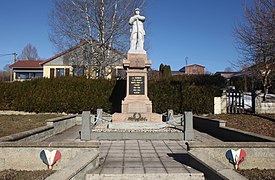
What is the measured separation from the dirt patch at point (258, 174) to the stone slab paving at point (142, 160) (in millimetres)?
965

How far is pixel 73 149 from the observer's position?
18.9 ft

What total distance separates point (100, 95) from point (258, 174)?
14.2m

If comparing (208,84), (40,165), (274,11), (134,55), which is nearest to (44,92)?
(134,55)

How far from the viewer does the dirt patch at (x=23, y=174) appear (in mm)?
4973

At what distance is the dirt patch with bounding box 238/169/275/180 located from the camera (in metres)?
4.98

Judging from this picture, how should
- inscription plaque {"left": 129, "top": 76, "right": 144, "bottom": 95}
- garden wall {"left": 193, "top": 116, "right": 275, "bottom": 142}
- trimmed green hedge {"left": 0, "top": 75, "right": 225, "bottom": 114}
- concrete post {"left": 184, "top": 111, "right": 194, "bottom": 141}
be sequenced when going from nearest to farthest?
1. garden wall {"left": 193, "top": 116, "right": 275, "bottom": 142}
2. concrete post {"left": 184, "top": 111, "right": 194, "bottom": 141}
3. inscription plaque {"left": 129, "top": 76, "right": 144, "bottom": 95}
4. trimmed green hedge {"left": 0, "top": 75, "right": 225, "bottom": 114}

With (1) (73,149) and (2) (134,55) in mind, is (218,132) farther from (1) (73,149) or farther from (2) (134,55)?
(1) (73,149)

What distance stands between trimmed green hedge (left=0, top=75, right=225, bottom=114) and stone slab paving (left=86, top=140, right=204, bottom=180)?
9121mm

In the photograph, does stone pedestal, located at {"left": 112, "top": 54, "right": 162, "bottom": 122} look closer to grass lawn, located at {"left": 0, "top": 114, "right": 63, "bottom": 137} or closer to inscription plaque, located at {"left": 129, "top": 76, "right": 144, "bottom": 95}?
inscription plaque, located at {"left": 129, "top": 76, "right": 144, "bottom": 95}

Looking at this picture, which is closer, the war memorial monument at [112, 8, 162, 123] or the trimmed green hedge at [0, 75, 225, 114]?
the war memorial monument at [112, 8, 162, 123]

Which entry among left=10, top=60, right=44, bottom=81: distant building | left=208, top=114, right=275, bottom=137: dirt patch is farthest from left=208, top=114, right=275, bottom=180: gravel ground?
left=10, top=60, right=44, bottom=81: distant building

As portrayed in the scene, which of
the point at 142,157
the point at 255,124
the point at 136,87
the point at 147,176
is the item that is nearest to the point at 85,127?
the point at 142,157

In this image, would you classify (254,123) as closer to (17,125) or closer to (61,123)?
(61,123)

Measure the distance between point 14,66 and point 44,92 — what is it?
99.8 ft
